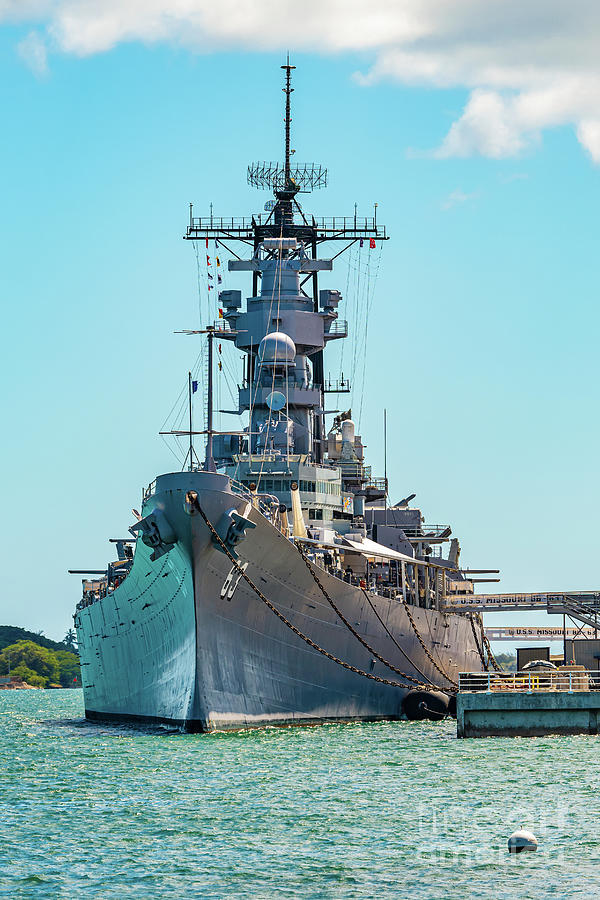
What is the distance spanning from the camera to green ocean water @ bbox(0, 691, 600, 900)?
16.2 m

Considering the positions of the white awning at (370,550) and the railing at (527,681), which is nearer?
the railing at (527,681)

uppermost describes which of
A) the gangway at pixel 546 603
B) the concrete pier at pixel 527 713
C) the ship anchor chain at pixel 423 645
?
the gangway at pixel 546 603

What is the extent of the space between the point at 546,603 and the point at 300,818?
24395mm

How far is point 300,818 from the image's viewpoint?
2022 centimetres

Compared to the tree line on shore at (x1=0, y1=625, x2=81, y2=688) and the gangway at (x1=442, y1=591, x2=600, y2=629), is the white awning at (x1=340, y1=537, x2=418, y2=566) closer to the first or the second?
the gangway at (x1=442, y1=591, x2=600, y2=629)

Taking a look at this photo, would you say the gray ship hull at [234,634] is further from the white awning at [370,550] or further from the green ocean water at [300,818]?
the green ocean water at [300,818]

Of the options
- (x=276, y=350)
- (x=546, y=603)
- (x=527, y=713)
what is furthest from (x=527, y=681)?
(x=276, y=350)

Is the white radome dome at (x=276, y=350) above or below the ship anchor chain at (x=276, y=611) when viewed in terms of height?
above

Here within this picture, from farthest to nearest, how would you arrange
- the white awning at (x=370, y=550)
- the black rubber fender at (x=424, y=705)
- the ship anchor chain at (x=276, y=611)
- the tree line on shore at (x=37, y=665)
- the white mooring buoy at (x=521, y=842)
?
the tree line on shore at (x=37, y=665)
the black rubber fender at (x=424, y=705)
the white awning at (x=370, y=550)
the ship anchor chain at (x=276, y=611)
the white mooring buoy at (x=521, y=842)

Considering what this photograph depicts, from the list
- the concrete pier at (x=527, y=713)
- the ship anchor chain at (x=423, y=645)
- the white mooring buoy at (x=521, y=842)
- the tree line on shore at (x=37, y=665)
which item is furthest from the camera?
the tree line on shore at (x=37, y=665)

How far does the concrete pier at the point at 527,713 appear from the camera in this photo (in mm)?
30047

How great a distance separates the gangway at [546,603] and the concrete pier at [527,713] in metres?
11.5

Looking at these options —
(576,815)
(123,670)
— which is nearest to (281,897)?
(576,815)

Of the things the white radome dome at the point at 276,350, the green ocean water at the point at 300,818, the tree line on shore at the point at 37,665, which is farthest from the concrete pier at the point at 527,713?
the tree line on shore at the point at 37,665
